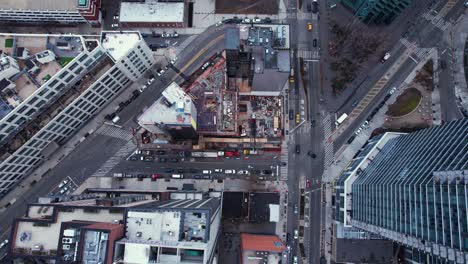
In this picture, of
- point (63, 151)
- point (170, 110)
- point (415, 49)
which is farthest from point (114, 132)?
point (415, 49)

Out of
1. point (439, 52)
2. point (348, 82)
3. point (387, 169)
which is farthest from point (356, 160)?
point (439, 52)

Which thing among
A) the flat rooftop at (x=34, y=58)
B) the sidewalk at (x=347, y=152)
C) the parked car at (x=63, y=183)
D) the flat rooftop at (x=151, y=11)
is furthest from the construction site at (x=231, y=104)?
the flat rooftop at (x=34, y=58)

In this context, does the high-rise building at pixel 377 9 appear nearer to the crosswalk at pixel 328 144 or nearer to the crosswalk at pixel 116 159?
the crosswalk at pixel 328 144

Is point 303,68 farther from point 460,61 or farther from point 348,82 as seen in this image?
point 460,61

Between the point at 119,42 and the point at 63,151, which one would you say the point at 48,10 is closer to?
the point at 119,42

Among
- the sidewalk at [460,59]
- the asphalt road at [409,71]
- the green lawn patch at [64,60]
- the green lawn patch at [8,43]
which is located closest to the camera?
the green lawn patch at [64,60]

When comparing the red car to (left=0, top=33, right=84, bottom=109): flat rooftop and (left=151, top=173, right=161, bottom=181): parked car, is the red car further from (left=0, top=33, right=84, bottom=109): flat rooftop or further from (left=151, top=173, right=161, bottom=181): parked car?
(left=0, top=33, right=84, bottom=109): flat rooftop
